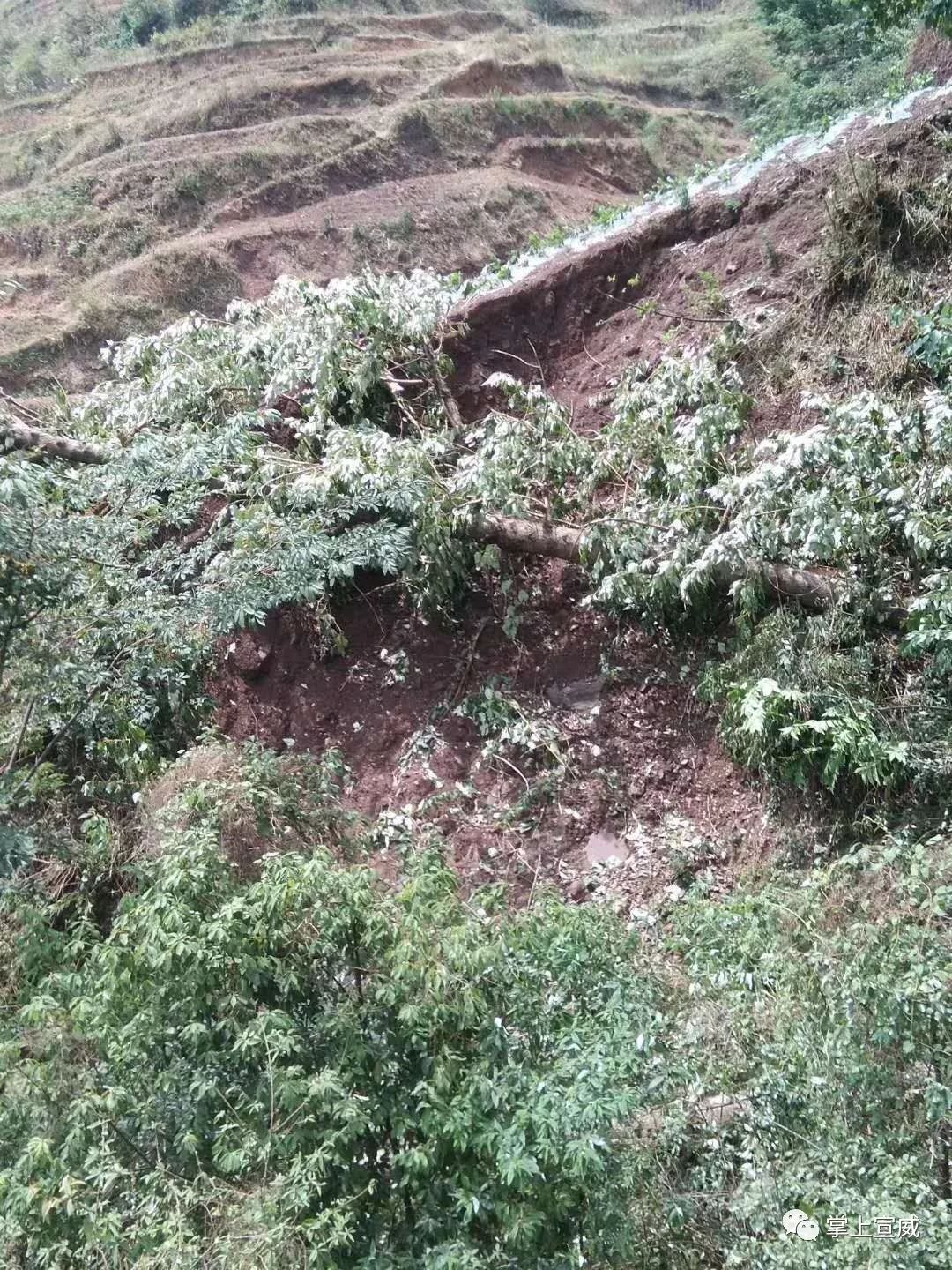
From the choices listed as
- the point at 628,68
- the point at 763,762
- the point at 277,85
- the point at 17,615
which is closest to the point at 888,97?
the point at 763,762

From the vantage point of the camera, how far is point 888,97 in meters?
7.33

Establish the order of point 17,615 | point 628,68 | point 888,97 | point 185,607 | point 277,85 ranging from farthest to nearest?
point 628,68
point 277,85
point 888,97
point 185,607
point 17,615

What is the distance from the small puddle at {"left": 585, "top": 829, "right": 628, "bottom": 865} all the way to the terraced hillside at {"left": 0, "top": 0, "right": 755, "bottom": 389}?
33.4 feet

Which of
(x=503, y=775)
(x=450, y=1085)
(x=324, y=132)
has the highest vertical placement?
(x=324, y=132)

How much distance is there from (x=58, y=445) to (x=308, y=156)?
1170cm

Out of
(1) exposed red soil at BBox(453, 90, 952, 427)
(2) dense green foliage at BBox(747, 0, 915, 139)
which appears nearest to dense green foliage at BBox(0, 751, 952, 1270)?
(1) exposed red soil at BBox(453, 90, 952, 427)

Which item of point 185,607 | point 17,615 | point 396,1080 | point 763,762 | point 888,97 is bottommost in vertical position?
point 763,762

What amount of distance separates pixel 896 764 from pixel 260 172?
48.2ft

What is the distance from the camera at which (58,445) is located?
6246 millimetres

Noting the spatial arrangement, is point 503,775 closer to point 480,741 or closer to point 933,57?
point 480,741

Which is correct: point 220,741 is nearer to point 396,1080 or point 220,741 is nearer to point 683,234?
point 396,1080

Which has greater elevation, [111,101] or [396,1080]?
[111,101]

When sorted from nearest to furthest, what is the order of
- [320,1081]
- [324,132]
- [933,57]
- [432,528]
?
1. [320,1081]
2. [432,528]
3. [933,57]
4. [324,132]

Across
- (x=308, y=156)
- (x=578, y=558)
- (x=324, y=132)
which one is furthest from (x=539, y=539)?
(x=324, y=132)
